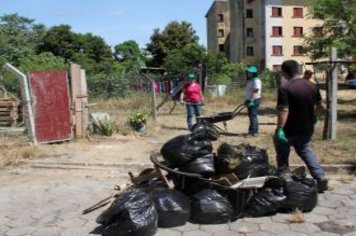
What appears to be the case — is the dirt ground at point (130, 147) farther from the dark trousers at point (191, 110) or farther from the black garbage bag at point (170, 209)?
the black garbage bag at point (170, 209)

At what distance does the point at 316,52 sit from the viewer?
801 inches

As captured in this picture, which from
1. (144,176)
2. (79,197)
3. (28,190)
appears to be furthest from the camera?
(28,190)

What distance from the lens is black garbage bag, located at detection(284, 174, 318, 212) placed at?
6.33 metres

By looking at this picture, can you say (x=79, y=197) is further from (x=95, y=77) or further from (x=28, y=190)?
(x=95, y=77)

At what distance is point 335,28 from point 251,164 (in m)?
13.7

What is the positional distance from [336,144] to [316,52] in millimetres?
10588

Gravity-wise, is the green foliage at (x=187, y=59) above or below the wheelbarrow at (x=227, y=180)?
above

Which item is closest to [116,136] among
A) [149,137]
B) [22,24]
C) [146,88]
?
[149,137]

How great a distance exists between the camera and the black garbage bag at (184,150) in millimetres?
6402

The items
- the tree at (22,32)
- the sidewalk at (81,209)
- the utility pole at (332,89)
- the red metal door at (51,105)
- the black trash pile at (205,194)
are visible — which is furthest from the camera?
the tree at (22,32)

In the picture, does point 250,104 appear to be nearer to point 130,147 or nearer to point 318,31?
point 130,147

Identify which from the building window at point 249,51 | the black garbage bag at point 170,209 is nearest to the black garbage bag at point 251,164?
the black garbage bag at point 170,209

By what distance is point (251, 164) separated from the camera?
646 centimetres

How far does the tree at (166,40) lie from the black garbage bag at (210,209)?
202ft
